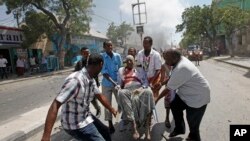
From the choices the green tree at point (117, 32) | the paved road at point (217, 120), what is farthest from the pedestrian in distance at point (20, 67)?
the green tree at point (117, 32)

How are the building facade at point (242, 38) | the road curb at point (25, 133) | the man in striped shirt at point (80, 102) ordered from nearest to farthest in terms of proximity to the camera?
the man in striped shirt at point (80, 102)
the road curb at point (25, 133)
the building facade at point (242, 38)

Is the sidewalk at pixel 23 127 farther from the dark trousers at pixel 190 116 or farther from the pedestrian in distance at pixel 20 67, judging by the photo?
the pedestrian in distance at pixel 20 67

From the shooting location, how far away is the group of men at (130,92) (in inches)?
141

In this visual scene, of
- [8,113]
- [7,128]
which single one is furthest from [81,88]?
[8,113]

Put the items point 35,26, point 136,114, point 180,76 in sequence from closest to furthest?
point 180,76 < point 136,114 < point 35,26

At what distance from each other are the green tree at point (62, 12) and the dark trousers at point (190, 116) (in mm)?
26620

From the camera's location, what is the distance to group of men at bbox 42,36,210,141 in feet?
11.7

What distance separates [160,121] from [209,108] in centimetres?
162

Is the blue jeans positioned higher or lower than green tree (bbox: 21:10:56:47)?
lower

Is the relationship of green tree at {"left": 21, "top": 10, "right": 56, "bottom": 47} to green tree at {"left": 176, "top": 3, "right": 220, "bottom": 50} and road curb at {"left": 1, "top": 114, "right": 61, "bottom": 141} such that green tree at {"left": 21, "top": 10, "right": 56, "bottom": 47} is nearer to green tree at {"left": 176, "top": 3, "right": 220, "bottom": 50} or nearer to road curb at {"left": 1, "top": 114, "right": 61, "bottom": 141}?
green tree at {"left": 176, "top": 3, "right": 220, "bottom": 50}

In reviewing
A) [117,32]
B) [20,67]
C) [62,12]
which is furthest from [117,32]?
[20,67]

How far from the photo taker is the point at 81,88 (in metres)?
3.53

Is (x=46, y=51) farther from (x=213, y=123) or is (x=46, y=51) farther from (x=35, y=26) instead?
(x=213, y=123)

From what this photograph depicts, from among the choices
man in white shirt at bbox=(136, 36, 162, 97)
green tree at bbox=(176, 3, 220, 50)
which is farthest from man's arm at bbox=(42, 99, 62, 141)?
green tree at bbox=(176, 3, 220, 50)
